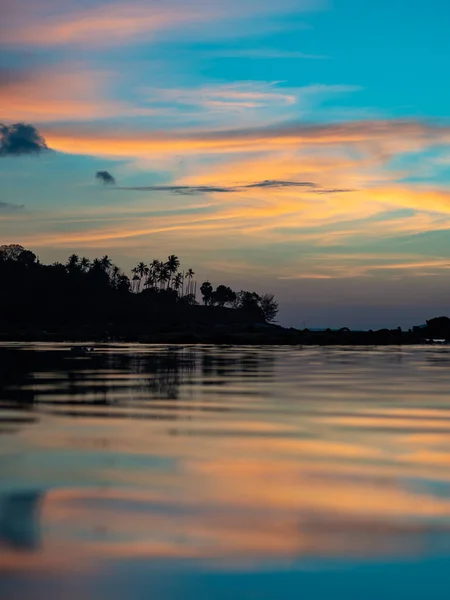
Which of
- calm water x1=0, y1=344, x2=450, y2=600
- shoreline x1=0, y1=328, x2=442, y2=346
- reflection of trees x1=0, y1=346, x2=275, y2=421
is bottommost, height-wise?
calm water x1=0, y1=344, x2=450, y2=600


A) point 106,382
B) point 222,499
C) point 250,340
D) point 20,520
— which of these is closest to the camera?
point 20,520

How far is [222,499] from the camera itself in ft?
41.3

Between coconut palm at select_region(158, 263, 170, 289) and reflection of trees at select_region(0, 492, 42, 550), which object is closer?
reflection of trees at select_region(0, 492, 42, 550)

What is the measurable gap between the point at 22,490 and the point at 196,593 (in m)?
5.24

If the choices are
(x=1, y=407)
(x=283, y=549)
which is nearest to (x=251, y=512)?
(x=283, y=549)

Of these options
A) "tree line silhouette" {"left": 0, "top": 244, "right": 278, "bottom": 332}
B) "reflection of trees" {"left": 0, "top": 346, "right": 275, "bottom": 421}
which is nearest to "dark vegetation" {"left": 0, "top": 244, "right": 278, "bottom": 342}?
"tree line silhouette" {"left": 0, "top": 244, "right": 278, "bottom": 332}

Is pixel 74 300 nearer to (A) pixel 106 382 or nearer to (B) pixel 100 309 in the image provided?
(B) pixel 100 309

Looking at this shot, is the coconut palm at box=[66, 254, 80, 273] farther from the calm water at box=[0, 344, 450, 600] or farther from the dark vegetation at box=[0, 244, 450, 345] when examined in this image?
the calm water at box=[0, 344, 450, 600]

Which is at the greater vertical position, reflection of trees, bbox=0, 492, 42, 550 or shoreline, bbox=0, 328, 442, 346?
shoreline, bbox=0, 328, 442, 346

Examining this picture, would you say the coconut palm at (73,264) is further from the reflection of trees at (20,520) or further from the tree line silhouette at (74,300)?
the reflection of trees at (20,520)

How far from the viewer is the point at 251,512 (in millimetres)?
11773

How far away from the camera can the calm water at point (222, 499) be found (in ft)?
29.1

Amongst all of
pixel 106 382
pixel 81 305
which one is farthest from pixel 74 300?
pixel 106 382

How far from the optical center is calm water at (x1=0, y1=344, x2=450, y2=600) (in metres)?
8.88
